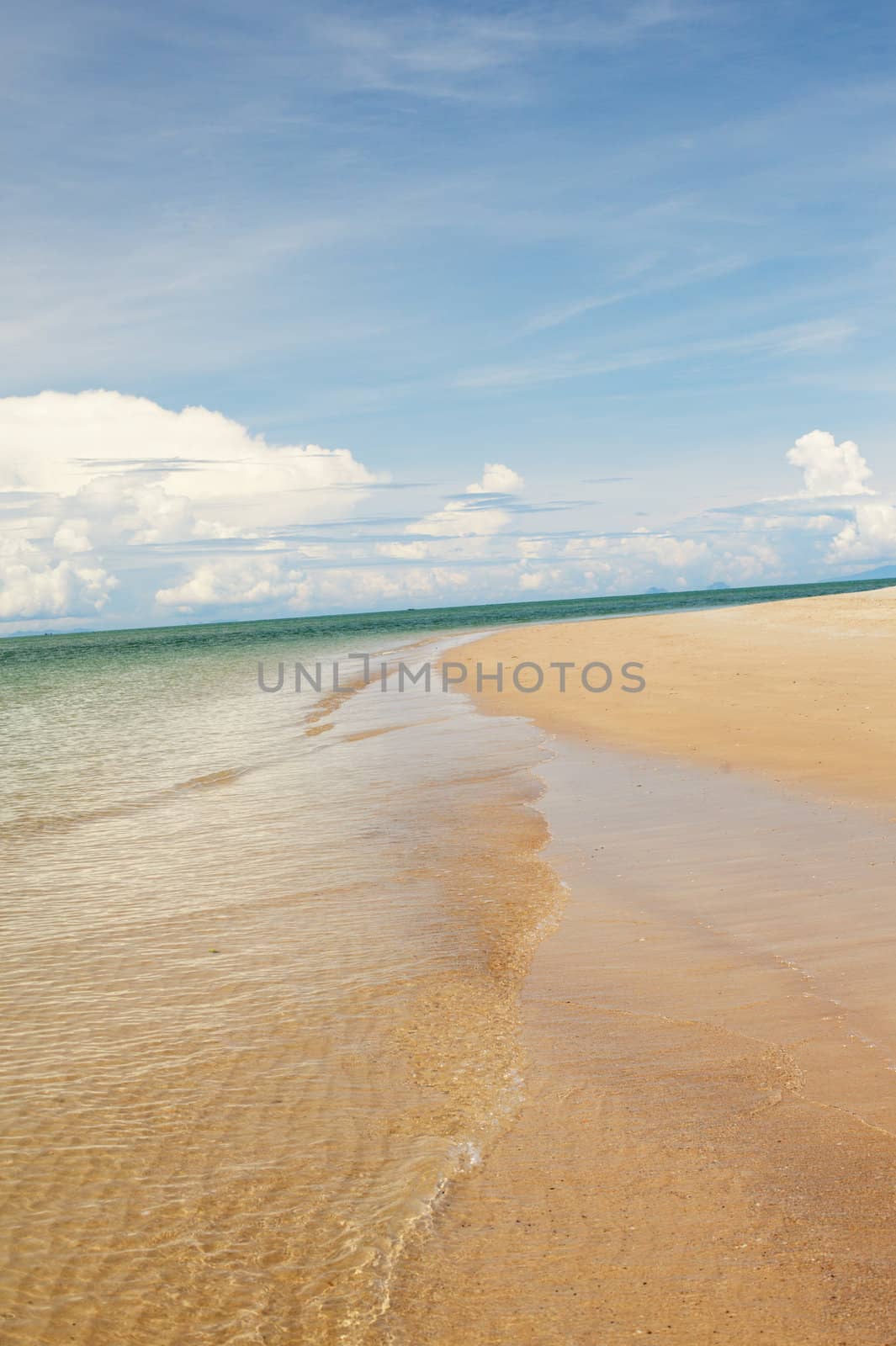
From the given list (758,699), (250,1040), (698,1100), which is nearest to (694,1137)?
(698,1100)

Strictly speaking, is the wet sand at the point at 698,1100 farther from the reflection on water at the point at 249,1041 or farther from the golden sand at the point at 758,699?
the golden sand at the point at 758,699

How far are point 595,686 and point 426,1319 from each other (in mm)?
20030

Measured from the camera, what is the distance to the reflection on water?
3.41 metres

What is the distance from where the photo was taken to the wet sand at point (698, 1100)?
3.14m

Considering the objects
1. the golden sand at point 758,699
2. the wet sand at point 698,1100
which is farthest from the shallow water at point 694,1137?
the golden sand at point 758,699

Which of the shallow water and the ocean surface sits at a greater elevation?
the shallow water

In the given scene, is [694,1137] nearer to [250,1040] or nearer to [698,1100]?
[698,1100]

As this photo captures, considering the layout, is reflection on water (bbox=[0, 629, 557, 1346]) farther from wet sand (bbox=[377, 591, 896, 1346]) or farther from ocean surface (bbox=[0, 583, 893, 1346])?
wet sand (bbox=[377, 591, 896, 1346])

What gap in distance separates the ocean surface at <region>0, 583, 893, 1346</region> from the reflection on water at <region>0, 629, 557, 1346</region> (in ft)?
0.05

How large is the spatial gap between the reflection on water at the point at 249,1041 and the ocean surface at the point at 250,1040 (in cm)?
2

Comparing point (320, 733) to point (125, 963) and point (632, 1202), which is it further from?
point (632, 1202)

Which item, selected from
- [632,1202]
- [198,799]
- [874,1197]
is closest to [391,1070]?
[632,1202]

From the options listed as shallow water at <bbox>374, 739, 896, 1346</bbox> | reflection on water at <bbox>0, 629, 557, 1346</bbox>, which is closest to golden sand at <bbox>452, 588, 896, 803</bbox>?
reflection on water at <bbox>0, 629, 557, 1346</bbox>

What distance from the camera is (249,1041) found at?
5.27 m
